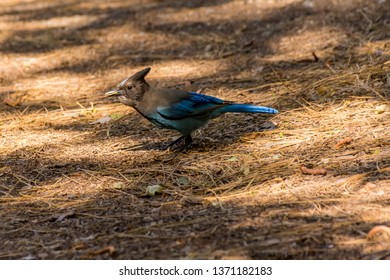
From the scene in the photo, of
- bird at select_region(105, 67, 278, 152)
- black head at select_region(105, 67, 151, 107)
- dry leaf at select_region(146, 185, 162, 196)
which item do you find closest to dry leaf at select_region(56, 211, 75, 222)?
dry leaf at select_region(146, 185, 162, 196)

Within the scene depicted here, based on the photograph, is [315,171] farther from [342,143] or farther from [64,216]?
[64,216]

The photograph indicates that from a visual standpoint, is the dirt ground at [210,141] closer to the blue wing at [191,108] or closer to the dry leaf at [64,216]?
the dry leaf at [64,216]

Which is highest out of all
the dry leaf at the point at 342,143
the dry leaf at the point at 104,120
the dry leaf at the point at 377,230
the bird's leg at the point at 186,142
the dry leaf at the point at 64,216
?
the dry leaf at the point at 377,230

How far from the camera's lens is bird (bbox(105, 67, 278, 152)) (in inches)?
184

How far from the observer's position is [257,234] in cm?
332

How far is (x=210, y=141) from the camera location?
16.3 feet

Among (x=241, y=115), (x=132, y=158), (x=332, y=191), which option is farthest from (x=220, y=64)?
(x=332, y=191)

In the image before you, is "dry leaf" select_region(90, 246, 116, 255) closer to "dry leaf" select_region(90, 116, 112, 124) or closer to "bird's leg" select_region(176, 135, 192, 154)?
"bird's leg" select_region(176, 135, 192, 154)

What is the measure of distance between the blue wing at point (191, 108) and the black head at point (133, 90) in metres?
0.22

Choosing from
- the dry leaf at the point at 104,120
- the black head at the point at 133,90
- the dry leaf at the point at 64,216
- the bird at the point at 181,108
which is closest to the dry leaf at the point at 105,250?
the dry leaf at the point at 64,216

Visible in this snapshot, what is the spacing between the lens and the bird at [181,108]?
4.67m

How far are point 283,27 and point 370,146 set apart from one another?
337cm

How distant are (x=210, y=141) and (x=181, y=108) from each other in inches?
16.8

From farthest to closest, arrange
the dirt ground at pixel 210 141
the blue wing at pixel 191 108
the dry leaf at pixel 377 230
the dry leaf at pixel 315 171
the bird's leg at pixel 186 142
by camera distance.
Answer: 1. the bird's leg at pixel 186 142
2. the blue wing at pixel 191 108
3. the dry leaf at pixel 315 171
4. the dirt ground at pixel 210 141
5. the dry leaf at pixel 377 230
